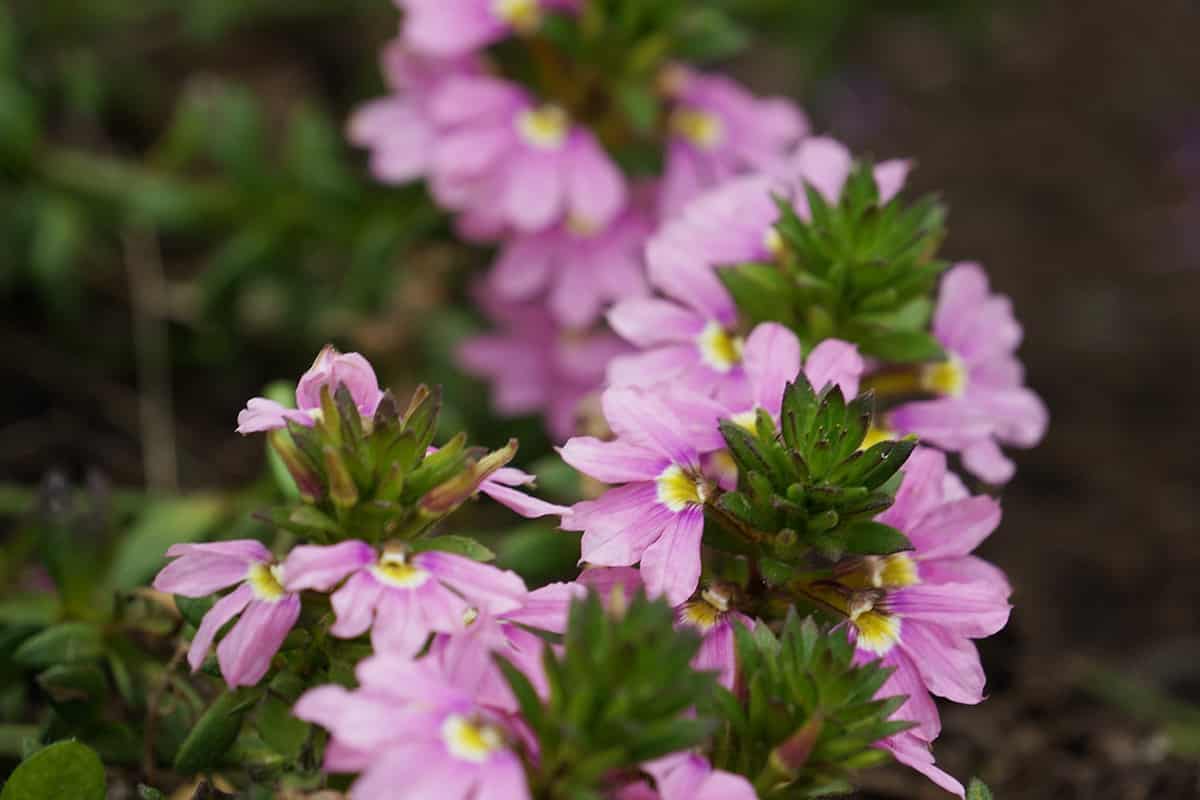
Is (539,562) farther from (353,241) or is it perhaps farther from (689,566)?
(353,241)

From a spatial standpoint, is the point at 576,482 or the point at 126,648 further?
the point at 576,482

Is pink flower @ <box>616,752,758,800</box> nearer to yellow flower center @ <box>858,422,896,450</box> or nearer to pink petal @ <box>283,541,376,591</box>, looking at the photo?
pink petal @ <box>283,541,376,591</box>

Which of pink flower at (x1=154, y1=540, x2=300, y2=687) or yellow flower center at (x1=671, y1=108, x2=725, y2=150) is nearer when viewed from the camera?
pink flower at (x1=154, y1=540, x2=300, y2=687)

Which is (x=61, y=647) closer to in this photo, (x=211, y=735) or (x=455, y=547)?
(x=211, y=735)

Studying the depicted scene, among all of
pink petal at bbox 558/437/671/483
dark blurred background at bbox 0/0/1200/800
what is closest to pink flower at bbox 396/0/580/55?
dark blurred background at bbox 0/0/1200/800

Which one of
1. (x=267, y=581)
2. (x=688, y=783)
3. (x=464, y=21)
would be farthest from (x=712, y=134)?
(x=688, y=783)

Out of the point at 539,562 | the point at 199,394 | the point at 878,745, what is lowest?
the point at 199,394

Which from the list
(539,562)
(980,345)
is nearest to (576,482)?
(539,562)
